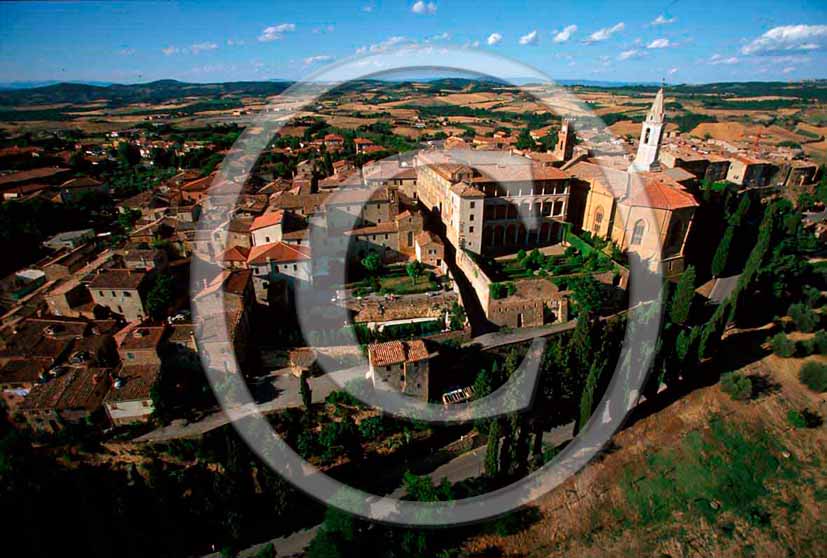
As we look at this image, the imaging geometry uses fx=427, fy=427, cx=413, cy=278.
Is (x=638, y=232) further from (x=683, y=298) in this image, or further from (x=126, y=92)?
(x=126, y=92)

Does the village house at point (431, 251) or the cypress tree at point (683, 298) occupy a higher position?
the village house at point (431, 251)

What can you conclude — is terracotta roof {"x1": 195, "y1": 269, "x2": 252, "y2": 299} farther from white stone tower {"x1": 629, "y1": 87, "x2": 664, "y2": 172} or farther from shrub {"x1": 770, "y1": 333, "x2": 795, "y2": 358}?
shrub {"x1": 770, "y1": 333, "x2": 795, "y2": 358}

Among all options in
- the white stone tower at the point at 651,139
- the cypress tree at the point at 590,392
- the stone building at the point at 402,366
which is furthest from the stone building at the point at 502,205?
the cypress tree at the point at 590,392

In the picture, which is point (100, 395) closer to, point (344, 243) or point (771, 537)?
point (344, 243)

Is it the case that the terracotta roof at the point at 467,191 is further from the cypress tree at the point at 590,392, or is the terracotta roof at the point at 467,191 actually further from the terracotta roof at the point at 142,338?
the terracotta roof at the point at 142,338

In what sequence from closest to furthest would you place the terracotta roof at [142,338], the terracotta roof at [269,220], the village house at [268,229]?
the terracotta roof at [142,338]
the village house at [268,229]
the terracotta roof at [269,220]

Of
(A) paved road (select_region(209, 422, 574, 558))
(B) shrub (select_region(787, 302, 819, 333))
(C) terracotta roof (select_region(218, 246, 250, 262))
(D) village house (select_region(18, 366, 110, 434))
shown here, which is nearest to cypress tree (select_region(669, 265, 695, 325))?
(B) shrub (select_region(787, 302, 819, 333))

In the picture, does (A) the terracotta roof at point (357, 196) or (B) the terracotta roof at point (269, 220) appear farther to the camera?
(A) the terracotta roof at point (357, 196)

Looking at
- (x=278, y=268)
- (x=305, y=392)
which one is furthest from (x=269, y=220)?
(x=305, y=392)
